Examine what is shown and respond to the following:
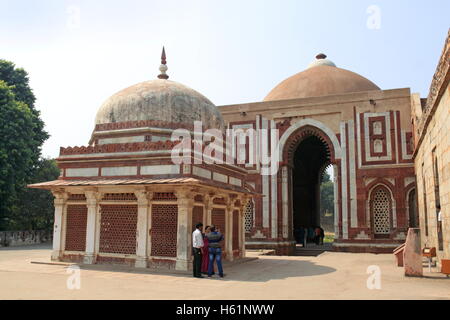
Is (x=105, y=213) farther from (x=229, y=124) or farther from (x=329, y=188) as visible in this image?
(x=329, y=188)

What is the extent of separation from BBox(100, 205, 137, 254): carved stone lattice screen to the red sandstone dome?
14.1 metres

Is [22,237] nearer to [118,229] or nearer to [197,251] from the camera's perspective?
[118,229]

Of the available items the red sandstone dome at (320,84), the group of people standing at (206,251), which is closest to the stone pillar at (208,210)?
the group of people standing at (206,251)

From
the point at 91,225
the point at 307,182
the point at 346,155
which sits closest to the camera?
the point at 91,225

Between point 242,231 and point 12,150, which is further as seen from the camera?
point 12,150

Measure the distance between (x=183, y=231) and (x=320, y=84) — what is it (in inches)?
600

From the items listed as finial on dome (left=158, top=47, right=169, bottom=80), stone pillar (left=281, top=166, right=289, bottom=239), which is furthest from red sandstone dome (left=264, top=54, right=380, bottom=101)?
finial on dome (left=158, top=47, right=169, bottom=80)

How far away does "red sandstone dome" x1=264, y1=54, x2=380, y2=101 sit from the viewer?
23.0 m

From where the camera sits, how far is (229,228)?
14.0 meters

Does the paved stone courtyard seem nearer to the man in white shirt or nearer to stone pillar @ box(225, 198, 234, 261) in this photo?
the man in white shirt

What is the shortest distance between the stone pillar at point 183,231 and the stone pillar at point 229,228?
286cm

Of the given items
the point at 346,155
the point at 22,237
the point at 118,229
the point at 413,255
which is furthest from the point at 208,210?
the point at 22,237

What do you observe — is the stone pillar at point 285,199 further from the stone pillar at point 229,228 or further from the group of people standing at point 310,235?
the stone pillar at point 229,228
